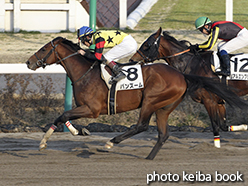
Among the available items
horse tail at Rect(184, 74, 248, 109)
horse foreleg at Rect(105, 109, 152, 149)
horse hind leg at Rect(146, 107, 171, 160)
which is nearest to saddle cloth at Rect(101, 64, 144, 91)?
horse foreleg at Rect(105, 109, 152, 149)

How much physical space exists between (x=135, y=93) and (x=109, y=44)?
887 mm

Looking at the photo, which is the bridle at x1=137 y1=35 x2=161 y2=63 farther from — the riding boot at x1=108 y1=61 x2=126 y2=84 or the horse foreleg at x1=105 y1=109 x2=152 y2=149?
the horse foreleg at x1=105 y1=109 x2=152 y2=149

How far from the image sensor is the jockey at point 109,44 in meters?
5.05

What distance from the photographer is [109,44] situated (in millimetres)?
5469

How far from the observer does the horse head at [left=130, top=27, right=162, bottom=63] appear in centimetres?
581

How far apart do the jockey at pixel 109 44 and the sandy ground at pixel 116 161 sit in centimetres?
110

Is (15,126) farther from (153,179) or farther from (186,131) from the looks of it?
(153,179)

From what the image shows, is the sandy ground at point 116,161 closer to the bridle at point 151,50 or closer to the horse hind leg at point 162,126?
the horse hind leg at point 162,126

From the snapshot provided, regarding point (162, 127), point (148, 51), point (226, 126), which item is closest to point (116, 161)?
point (162, 127)

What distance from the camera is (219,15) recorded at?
2053cm

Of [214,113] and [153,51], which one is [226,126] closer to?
[214,113]

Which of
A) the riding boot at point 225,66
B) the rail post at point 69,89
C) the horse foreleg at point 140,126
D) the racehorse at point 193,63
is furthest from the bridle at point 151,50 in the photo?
the rail post at point 69,89

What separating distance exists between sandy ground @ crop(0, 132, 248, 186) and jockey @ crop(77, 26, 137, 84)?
1100 millimetres

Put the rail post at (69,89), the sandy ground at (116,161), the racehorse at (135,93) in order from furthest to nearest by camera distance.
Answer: the rail post at (69,89), the racehorse at (135,93), the sandy ground at (116,161)
